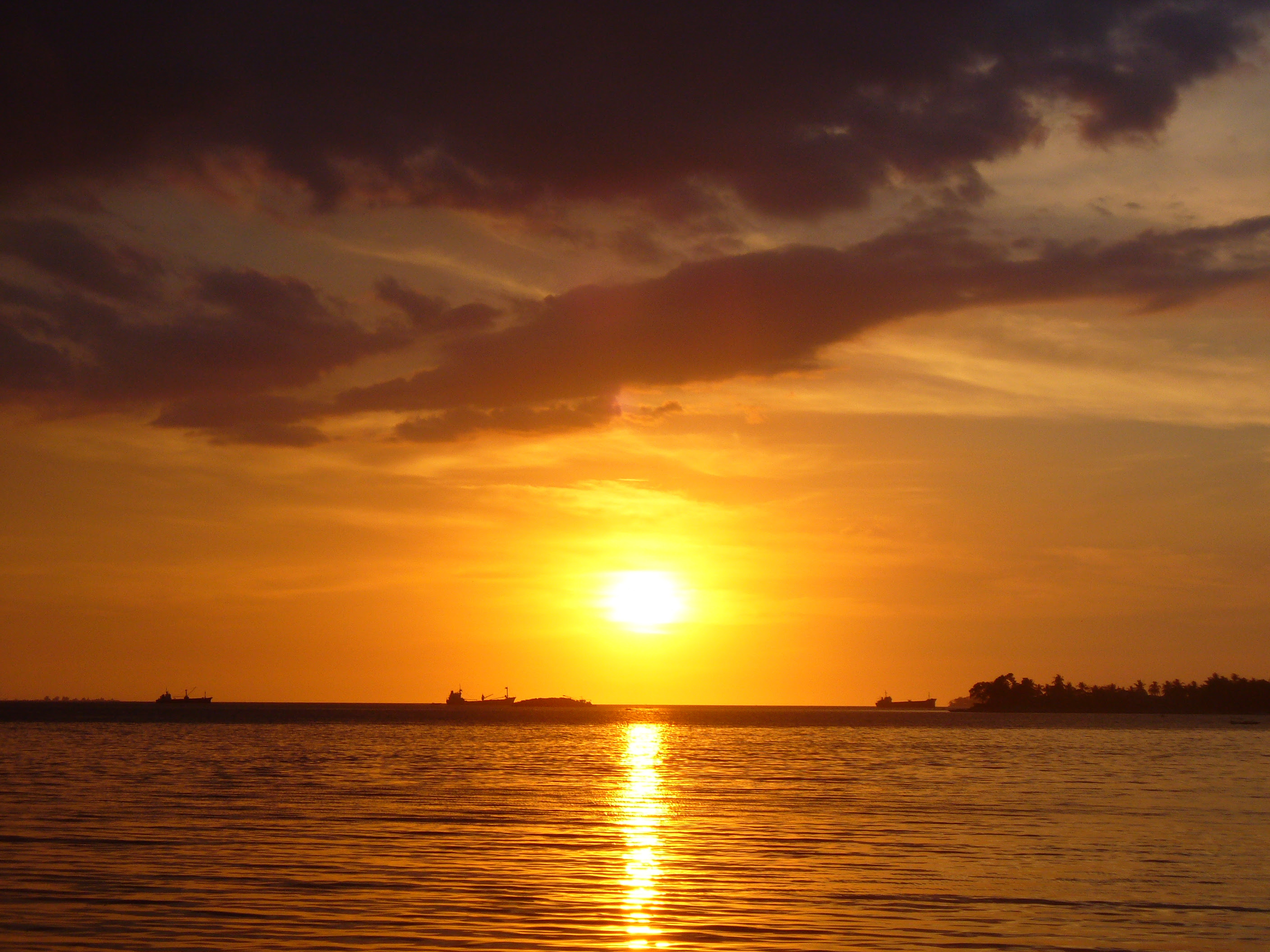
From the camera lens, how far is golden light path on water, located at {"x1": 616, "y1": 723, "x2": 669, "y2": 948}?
25531 mm

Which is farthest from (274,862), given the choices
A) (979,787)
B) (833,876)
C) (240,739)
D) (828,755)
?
(240,739)

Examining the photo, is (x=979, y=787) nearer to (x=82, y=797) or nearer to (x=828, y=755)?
(x=828, y=755)

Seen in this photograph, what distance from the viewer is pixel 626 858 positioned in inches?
1432

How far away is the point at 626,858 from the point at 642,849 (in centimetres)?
248

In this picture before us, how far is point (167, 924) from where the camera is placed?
25.8 meters

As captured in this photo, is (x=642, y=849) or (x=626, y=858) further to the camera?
(x=642, y=849)

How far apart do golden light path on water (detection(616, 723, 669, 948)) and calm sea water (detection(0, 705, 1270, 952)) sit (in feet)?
0.49

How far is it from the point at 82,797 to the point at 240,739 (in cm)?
7771

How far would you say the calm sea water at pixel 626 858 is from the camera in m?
25.7

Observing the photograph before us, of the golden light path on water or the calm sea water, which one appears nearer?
the golden light path on water

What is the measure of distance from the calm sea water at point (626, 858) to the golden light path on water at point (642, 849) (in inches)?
5.8

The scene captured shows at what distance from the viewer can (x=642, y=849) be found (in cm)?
3875

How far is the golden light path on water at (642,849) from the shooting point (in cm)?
2553

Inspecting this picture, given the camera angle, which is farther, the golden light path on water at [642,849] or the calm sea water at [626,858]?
the calm sea water at [626,858]
